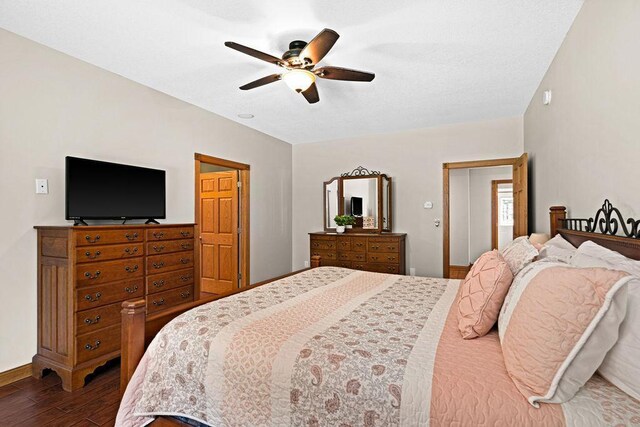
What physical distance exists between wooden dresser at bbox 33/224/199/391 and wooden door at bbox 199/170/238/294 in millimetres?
1947

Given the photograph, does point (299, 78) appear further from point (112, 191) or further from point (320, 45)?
point (112, 191)

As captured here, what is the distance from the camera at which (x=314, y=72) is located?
8.40ft

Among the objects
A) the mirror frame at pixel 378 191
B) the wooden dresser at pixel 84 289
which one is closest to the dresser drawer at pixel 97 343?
the wooden dresser at pixel 84 289

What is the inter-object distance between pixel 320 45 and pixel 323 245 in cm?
336

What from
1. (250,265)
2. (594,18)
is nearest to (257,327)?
(594,18)

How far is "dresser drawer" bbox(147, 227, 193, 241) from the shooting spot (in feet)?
9.52

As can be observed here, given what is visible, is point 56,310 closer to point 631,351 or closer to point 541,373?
point 541,373

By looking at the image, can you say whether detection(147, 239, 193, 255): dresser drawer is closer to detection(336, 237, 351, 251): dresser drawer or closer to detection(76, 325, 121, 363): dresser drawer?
detection(76, 325, 121, 363): dresser drawer

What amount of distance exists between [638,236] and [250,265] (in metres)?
4.27

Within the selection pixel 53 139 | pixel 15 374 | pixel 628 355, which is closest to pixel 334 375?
pixel 628 355

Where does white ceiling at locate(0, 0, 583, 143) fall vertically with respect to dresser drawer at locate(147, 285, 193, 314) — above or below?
above

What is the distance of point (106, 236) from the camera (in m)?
2.54

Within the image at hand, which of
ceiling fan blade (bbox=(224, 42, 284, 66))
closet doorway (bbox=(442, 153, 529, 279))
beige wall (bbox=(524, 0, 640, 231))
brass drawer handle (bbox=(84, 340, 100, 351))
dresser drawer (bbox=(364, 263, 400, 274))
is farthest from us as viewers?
closet doorway (bbox=(442, 153, 529, 279))

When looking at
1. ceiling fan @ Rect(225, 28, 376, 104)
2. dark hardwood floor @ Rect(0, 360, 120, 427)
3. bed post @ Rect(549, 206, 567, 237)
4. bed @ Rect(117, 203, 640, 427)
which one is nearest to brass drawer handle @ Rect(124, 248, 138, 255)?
dark hardwood floor @ Rect(0, 360, 120, 427)
